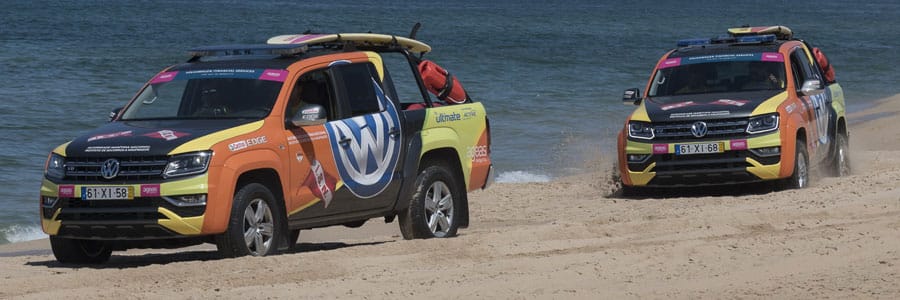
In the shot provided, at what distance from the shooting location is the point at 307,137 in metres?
9.96

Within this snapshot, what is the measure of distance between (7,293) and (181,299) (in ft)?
3.66

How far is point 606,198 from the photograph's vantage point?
1513 centimetres

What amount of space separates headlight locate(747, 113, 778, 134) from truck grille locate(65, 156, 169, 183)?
6.71m

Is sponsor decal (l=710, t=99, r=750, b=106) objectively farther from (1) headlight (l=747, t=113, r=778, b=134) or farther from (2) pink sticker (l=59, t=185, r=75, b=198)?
(2) pink sticker (l=59, t=185, r=75, b=198)

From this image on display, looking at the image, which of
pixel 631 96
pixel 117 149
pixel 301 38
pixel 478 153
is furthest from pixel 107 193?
pixel 631 96

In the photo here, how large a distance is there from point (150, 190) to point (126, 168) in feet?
0.74

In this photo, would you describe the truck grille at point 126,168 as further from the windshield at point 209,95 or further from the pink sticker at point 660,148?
the pink sticker at point 660,148

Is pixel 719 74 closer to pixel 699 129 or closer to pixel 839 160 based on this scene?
pixel 699 129

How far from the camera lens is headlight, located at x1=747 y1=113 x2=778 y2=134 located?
14.1 meters

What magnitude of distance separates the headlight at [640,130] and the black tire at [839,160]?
2.95 m

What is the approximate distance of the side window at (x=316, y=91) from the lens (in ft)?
33.8

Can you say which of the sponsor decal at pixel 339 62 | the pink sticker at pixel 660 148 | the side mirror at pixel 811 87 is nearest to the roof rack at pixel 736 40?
the side mirror at pixel 811 87

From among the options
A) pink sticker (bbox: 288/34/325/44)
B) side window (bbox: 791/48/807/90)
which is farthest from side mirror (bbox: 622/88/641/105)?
pink sticker (bbox: 288/34/325/44)

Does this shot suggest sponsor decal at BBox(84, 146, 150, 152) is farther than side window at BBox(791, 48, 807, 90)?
No
